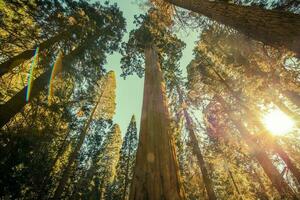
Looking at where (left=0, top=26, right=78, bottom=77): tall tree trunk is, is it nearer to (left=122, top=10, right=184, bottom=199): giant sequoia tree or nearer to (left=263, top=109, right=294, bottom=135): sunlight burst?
(left=122, top=10, right=184, bottom=199): giant sequoia tree

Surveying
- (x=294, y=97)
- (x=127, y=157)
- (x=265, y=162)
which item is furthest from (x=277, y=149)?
(x=127, y=157)

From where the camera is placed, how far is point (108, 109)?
2561 centimetres

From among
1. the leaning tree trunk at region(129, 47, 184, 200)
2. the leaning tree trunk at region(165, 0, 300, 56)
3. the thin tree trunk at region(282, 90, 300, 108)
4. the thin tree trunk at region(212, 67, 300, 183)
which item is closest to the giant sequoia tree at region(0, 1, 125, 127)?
the leaning tree trunk at region(165, 0, 300, 56)

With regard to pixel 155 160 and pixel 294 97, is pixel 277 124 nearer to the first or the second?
pixel 294 97

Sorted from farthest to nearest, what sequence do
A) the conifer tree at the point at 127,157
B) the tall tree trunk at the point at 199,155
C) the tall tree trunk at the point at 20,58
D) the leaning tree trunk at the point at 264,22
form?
1. the conifer tree at the point at 127,157
2. the tall tree trunk at the point at 199,155
3. the tall tree trunk at the point at 20,58
4. the leaning tree trunk at the point at 264,22

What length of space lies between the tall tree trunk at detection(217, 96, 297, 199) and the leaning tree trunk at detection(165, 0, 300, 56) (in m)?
6.98

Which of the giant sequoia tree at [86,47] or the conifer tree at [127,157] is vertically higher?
the conifer tree at [127,157]

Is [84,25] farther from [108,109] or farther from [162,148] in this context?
[108,109]

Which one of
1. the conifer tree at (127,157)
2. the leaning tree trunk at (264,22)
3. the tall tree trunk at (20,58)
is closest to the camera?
the leaning tree trunk at (264,22)

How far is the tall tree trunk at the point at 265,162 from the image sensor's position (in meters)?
8.12

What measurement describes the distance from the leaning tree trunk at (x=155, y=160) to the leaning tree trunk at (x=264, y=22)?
7.23 feet

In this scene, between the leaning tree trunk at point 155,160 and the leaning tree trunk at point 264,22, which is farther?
the leaning tree trunk at point 264,22

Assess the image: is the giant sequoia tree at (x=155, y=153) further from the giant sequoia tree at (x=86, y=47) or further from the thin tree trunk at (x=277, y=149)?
the thin tree trunk at (x=277, y=149)

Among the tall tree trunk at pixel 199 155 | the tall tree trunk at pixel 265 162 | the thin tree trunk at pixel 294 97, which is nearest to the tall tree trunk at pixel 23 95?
the tall tree trunk at pixel 199 155
